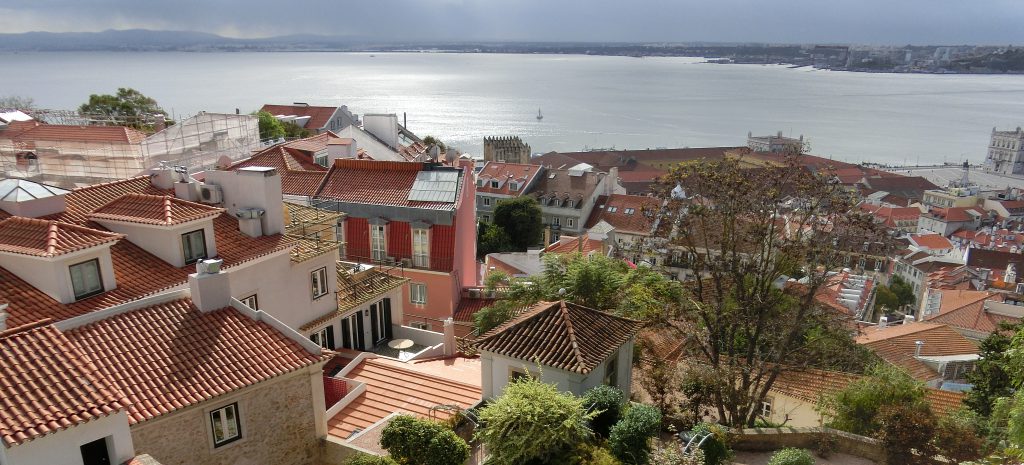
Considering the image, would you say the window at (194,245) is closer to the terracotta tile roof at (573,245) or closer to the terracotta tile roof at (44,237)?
the terracotta tile roof at (44,237)

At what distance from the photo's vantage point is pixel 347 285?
18.3 m

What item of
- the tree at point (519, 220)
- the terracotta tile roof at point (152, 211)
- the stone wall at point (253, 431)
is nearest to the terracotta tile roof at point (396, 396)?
the stone wall at point (253, 431)

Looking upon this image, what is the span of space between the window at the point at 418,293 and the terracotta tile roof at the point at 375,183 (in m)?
2.99

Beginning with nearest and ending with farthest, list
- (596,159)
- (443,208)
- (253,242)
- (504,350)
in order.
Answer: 1. (504,350)
2. (253,242)
3. (443,208)
4. (596,159)

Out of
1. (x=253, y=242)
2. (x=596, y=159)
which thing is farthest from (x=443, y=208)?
(x=596, y=159)

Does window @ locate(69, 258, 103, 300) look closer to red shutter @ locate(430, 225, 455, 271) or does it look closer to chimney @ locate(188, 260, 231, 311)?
chimney @ locate(188, 260, 231, 311)

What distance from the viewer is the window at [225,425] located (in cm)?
1008

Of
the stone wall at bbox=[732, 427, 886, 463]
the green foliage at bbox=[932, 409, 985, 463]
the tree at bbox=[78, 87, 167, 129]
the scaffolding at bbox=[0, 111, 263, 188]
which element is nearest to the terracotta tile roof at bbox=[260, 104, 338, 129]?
the tree at bbox=[78, 87, 167, 129]

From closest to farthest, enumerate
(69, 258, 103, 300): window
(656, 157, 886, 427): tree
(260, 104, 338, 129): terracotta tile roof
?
(69, 258, 103, 300): window, (656, 157, 886, 427): tree, (260, 104, 338, 129): terracotta tile roof

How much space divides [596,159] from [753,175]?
94.3 meters

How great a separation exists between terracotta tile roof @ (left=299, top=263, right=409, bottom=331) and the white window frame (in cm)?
60

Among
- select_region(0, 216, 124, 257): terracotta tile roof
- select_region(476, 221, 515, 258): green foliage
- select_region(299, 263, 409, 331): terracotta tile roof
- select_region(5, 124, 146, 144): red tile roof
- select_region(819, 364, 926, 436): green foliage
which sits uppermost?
select_region(0, 216, 124, 257): terracotta tile roof

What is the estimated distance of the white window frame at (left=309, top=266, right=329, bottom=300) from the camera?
1639 centimetres

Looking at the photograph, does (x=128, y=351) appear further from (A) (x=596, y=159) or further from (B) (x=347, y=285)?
(A) (x=596, y=159)
